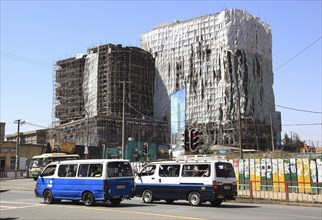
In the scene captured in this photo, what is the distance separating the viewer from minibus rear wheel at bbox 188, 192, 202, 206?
18.5 metres

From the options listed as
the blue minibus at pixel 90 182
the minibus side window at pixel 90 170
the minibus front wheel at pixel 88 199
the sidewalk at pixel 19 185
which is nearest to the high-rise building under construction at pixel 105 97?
the sidewalk at pixel 19 185

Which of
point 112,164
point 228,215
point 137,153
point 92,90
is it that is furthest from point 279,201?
point 92,90

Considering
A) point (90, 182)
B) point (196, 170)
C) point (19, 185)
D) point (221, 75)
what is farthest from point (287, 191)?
point (221, 75)

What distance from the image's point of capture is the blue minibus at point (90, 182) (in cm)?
1784

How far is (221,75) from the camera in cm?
7494

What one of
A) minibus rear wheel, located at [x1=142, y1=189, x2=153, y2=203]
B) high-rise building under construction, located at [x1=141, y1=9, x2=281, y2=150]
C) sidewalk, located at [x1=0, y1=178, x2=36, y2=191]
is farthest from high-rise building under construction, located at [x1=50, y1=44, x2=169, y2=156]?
minibus rear wheel, located at [x1=142, y1=189, x2=153, y2=203]

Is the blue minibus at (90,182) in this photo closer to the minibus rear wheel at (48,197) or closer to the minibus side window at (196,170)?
the minibus rear wheel at (48,197)

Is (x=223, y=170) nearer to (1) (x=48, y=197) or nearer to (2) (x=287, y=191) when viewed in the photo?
(2) (x=287, y=191)

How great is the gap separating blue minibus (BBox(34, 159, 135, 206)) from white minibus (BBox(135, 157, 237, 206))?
1.77 m

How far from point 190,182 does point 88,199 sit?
467 centimetres

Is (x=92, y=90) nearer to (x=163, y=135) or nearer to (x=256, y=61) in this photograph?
(x=163, y=135)

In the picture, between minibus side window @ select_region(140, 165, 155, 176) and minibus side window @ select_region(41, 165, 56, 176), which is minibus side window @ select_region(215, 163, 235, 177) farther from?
minibus side window @ select_region(41, 165, 56, 176)

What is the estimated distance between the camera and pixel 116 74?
3034 inches

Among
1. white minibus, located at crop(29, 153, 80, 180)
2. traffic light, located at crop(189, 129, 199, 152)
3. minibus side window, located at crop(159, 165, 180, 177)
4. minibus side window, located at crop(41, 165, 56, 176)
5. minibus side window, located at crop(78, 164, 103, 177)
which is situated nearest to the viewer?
traffic light, located at crop(189, 129, 199, 152)
